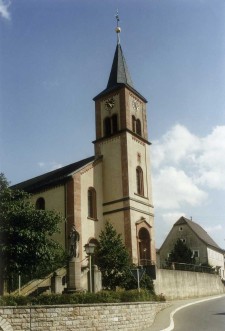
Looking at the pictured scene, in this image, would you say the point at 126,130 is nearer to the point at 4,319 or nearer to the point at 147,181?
the point at 147,181

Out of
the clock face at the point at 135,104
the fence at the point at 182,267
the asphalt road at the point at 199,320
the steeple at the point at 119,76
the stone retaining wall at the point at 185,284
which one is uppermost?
the steeple at the point at 119,76

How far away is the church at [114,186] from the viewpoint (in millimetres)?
32844

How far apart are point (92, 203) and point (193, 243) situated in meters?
32.1

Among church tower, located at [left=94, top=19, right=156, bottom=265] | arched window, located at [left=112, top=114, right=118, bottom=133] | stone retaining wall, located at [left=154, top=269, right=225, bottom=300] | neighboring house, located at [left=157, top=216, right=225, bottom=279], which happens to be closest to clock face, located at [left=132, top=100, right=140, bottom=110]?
church tower, located at [left=94, top=19, right=156, bottom=265]

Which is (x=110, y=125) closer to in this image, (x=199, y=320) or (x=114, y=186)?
(x=114, y=186)

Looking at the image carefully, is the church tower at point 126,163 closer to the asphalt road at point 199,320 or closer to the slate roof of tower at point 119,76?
the slate roof of tower at point 119,76

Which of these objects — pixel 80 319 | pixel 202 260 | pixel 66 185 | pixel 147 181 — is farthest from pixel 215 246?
pixel 80 319

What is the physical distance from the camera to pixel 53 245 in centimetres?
2425

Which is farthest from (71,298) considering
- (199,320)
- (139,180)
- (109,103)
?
(109,103)

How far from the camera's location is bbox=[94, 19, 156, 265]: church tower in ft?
111

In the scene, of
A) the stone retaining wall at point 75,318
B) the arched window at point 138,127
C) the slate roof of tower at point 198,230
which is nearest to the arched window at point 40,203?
the arched window at point 138,127

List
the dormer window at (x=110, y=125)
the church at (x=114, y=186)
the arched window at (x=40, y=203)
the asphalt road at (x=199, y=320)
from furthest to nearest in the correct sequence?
the dormer window at (x=110, y=125) → the arched window at (x=40, y=203) → the church at (x=114, y=186) → the asphalt road at (x=199, y=320)

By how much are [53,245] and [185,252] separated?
30020mm

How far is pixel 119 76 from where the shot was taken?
40.6m
